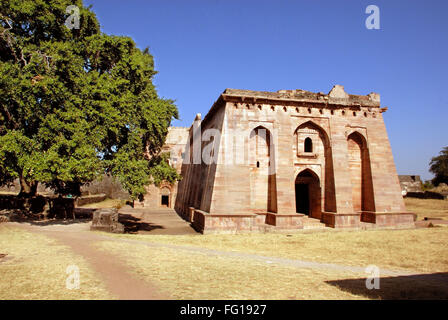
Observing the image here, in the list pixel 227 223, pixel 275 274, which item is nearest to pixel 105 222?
pixel 227 223

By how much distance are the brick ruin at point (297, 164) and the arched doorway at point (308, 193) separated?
0.25 feet

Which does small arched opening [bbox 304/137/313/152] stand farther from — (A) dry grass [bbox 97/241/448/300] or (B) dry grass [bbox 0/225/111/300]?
(B) dry grass [bbox 0/225/111/300]

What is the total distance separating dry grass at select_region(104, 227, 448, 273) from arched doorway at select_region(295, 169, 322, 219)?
15.8 feet

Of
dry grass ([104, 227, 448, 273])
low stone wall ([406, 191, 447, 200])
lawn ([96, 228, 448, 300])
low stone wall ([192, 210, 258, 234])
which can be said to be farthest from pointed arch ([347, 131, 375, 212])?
low stone wall ([406, 191, 447, 200])

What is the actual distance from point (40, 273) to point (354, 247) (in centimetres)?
1181

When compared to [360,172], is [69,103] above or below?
above

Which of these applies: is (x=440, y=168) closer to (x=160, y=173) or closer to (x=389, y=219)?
(x=389, y=219)

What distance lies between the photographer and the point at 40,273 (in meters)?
6.61

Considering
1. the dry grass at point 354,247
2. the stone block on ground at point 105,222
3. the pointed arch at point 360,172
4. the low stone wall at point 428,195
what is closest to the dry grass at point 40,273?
the stone block on ground at point 105,222

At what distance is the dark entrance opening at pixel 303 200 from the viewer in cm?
2152

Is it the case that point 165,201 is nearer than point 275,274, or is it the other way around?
point 275,274
